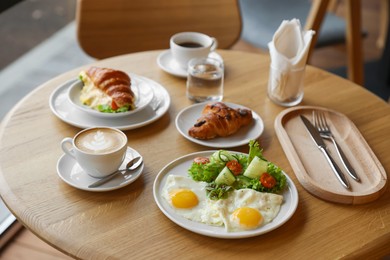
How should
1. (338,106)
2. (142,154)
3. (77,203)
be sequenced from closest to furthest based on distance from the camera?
(77,203), (142,154), (338,106)

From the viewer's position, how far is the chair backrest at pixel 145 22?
2.22m

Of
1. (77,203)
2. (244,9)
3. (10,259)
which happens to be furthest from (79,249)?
(244,9)

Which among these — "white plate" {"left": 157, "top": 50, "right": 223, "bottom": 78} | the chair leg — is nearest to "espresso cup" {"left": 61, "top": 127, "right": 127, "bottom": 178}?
"white plate" {"left": 157, "top": 50, "right": 223, "bottom": 78}

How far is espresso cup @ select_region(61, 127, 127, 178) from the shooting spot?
115 cm

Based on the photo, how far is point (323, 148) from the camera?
1.33 metres

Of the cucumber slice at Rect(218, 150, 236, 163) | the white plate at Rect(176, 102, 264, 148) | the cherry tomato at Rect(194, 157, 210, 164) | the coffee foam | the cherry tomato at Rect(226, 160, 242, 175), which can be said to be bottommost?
the white plate at Rect(176, 102, 264, 148)

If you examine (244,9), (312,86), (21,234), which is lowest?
(21,234)

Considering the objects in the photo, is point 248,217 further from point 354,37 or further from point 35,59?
point 35,59

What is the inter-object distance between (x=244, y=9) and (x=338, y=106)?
1307 mm

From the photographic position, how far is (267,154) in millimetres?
1329

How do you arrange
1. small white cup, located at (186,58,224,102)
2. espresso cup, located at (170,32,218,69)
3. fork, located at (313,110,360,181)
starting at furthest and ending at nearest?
espresso cup, located at (170,32,218,69) < small white cup, located at (186,58,224,102) < fork, located at (313,110,360,181)

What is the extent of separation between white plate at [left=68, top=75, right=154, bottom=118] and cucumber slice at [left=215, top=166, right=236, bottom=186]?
0.38 metres

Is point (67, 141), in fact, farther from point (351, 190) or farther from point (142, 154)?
point (351, 190)

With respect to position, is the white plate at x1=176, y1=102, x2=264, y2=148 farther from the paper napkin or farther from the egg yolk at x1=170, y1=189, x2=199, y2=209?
the egg yolk at x1=170, y1=189, x2=199, y2=209
